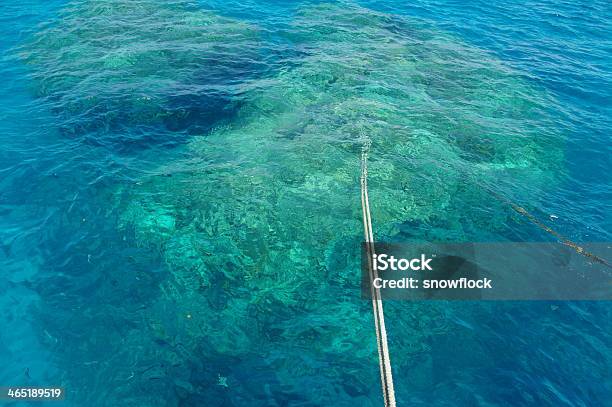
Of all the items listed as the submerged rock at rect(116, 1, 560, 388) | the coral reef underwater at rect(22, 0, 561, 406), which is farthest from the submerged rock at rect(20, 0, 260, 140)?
the submerged rock at rect(116, 1, 560, 388)

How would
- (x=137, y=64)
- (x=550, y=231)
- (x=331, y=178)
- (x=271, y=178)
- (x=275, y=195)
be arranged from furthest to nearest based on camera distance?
(x=137, y=64)
(x=331, y=178)
(x=271, y=178)
(x=275, y=195)
(x=550, y=231)

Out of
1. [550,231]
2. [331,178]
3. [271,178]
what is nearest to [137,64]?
[271,178]

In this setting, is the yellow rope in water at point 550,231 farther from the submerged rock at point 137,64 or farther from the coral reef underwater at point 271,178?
the submerged rock at point 137,64

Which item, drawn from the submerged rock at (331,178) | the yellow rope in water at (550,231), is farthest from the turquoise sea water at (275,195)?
the yellow rope in water at (550,231)

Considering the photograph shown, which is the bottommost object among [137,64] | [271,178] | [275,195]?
[275,195]

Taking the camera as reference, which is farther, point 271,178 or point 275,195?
point 271,178

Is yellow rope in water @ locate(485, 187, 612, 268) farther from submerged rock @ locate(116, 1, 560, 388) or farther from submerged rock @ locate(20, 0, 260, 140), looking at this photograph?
submerged rock @ locate(20, 0, 260, 140)

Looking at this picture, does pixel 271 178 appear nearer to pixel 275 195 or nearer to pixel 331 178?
pixel 275 195

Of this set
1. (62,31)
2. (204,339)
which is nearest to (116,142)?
(204,339)
